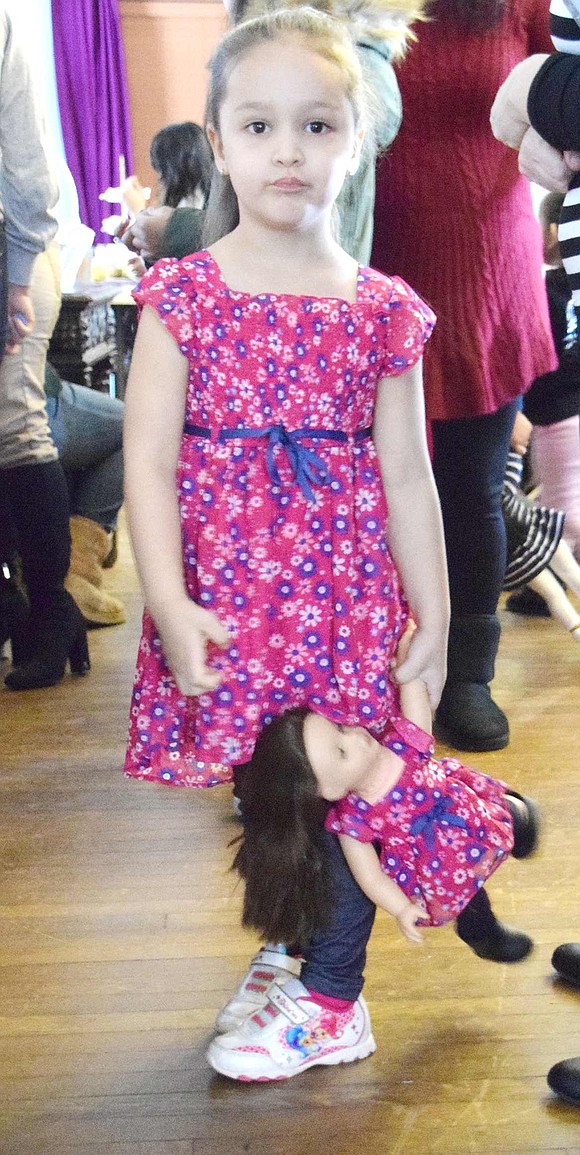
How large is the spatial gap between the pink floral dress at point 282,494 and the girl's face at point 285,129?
0.27 feet

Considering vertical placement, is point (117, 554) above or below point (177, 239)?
below

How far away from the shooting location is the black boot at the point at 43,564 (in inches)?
101

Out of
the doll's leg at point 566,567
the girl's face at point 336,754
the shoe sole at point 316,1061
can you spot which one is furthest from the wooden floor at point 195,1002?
the doll's leg at point 566,567

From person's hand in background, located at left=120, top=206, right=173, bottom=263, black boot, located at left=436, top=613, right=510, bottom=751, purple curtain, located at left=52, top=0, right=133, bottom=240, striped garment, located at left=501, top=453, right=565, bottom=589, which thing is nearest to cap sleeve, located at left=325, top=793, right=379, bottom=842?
black boot, located at left=436, top=613, right=510, bottom=751

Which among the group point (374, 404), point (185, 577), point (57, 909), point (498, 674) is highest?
point (374, 404)

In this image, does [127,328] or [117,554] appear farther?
[127,328]

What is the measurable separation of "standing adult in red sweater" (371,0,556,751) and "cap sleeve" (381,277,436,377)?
31.5 inches

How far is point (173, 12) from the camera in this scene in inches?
271

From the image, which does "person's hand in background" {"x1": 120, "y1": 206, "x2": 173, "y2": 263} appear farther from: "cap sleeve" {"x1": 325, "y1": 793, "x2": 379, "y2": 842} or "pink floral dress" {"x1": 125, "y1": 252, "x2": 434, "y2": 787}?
"cap sleeve" {"x1": 325, "y1": 793, "x2": 379, "y2": 842}

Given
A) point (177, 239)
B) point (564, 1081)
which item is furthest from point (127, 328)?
point (564, 1081)

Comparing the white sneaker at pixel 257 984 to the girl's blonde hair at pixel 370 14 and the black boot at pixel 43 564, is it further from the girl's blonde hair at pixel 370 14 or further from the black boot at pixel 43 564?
the black boot at pixel 43 564

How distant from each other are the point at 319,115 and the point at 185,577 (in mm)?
453

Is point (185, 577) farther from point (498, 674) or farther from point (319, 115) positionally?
point (498, 674)

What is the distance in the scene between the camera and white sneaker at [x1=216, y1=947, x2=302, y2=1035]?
134 cm
